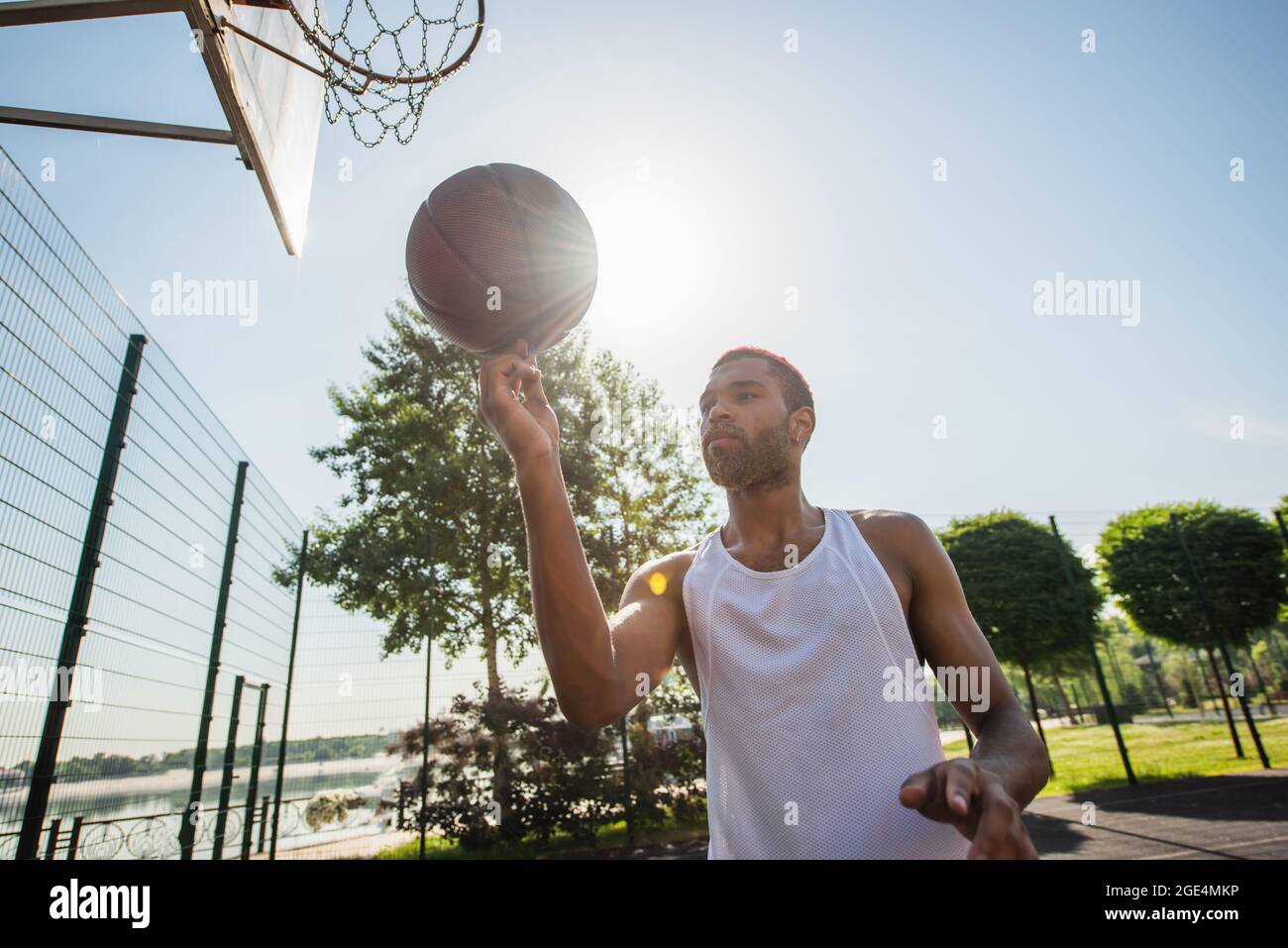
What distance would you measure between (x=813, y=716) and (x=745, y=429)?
884 mm

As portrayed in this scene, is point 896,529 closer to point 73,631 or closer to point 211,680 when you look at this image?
point 73,631

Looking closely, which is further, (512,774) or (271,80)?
(512,774)

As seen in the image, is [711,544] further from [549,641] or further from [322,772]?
[322,772]

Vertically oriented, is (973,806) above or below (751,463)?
below

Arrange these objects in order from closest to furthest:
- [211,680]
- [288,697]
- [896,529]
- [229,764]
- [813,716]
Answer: [813,716] → [896,529] → [211,680] → [229,764] → [288,697]

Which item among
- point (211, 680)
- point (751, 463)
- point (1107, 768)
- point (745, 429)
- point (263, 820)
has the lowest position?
point (1107, 768)

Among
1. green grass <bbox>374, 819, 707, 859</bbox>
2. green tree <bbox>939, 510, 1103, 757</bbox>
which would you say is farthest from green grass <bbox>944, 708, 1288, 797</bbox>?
green grass <bbox>374, 819, 707, 859</bbox>

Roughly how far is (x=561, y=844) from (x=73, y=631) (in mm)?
8292

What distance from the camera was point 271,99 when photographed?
177 inches

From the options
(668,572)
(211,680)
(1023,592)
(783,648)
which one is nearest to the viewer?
(783,648)

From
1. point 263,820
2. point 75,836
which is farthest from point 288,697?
point 75,836

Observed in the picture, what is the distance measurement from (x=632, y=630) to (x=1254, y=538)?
1779 centimetres

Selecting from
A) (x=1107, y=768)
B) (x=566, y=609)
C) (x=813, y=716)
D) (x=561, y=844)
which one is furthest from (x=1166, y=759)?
(x=566, y=609)
